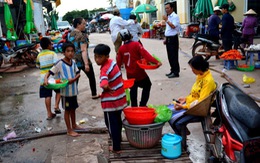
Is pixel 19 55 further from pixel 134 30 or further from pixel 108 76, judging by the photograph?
pixel 108 76

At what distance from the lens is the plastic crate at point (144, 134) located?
10.3 feet

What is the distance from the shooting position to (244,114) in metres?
2.30

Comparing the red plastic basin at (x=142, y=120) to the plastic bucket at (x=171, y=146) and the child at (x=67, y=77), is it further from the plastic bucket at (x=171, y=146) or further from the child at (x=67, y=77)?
the child at (x=67, y=77)

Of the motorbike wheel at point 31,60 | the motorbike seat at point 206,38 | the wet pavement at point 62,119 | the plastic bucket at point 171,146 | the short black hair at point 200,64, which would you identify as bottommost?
the wet pavement at point 62,119

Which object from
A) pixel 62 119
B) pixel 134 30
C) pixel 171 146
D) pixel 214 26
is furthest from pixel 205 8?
pixel 171 146

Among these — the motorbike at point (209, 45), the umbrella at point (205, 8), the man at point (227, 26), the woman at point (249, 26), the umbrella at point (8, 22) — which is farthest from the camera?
the umbrella at point (205, 8)

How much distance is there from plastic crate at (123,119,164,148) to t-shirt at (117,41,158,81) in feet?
4.33

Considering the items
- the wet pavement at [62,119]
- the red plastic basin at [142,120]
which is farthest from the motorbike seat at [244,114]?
the wet pavement at [62,119]

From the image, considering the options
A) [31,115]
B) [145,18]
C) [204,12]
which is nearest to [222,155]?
[31,115]

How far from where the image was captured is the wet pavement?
148 inches

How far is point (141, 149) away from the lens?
3334 mm

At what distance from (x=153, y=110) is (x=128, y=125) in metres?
0.34

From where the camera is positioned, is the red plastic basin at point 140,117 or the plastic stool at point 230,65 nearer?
Result: the red plastic basin at point 140,117

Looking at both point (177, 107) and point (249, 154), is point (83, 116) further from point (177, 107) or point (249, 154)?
point (249, 154)
